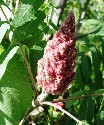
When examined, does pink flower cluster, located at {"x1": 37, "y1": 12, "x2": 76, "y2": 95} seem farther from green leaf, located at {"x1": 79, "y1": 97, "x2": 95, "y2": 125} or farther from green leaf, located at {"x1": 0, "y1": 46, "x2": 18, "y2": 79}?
green leaf, located at {"x1": 79, "y1": 97, "x2": 95, "y2": 125}

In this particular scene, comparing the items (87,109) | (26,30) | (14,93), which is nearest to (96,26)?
(87,109)

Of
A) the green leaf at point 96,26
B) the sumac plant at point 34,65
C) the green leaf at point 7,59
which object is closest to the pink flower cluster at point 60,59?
the sumac plant at point 34,65

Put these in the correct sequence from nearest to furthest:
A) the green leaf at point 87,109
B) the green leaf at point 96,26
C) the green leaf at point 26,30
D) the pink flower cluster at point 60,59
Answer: the pink flower cluster at point 60,59 < the green leaf at point 26,30 < the green leaf at point 87,109 < the green leaf at point 96,26

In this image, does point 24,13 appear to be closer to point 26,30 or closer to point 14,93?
point 26,30

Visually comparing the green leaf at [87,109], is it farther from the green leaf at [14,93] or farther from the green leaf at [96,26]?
the green leaf at [96,26]

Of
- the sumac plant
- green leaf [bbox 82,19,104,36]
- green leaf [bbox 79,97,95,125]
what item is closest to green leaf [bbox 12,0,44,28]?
the sumac plant

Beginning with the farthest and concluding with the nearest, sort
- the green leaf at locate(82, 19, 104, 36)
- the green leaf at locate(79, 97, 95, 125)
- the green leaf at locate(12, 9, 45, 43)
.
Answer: the green leaf at locate(82, 19, 104, 36), the green leaf at locate(79, 97, 95, 125), the green leaf at locate(12, 9, 45, 43)
